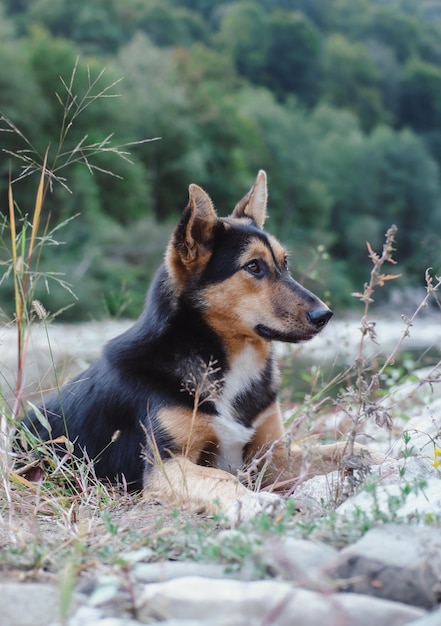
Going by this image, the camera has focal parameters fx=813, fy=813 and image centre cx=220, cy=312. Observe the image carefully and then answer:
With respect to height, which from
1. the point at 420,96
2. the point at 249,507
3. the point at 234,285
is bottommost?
the point at 420,96

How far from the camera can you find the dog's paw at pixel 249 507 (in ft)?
10.5

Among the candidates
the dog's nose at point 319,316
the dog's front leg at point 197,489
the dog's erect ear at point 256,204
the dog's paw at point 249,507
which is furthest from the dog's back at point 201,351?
the dog's paw at point 249,507

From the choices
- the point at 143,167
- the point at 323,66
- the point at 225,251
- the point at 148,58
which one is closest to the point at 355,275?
the point at 143,167

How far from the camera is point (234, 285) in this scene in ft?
15.4

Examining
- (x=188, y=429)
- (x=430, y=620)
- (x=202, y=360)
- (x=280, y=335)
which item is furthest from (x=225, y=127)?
(x=430, y=620)

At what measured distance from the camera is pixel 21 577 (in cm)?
280

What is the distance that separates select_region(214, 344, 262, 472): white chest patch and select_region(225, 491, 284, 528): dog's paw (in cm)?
84

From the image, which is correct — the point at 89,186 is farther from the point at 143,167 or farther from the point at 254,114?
the point at 254,114

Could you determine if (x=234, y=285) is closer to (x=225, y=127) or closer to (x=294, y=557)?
(x=294, y=557)

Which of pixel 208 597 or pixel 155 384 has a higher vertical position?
pixel 208 597

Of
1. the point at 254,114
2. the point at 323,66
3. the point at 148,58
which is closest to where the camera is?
the point at 148,58

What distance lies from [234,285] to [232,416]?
751 mm

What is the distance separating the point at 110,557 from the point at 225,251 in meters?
2.24

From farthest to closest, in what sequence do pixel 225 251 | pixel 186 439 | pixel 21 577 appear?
pixel 225 251, pixel 186 439, pixel 21 577
